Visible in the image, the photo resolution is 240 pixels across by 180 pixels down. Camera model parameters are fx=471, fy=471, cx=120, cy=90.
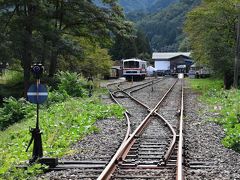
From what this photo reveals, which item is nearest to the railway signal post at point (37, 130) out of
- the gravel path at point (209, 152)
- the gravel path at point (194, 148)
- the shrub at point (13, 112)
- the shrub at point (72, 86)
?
the gravel path at point (194, 148)

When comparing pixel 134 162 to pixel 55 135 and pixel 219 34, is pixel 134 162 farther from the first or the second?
pixel 219 34

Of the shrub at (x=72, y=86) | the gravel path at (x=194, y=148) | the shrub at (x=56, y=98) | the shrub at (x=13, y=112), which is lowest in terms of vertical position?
the shrub at (x=13, y=112)

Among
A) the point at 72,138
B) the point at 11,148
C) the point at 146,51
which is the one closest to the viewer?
the point at 11,148

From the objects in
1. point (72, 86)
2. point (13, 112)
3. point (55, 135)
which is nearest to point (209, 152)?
point (55, 135)

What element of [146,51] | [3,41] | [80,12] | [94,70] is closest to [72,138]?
[3,41]

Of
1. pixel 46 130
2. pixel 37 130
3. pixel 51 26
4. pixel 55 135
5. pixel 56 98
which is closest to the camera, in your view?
pixel 37 130

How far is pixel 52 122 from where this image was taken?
15328 millimetres

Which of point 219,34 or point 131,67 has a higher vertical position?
point 219,34

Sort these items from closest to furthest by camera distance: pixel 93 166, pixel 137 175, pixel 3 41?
1. pixel 137 175
2. pixel 93 166
3. pixel 3 41

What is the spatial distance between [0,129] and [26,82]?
714 inches

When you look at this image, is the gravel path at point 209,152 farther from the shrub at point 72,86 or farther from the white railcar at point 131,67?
the white railcar at point 131,67

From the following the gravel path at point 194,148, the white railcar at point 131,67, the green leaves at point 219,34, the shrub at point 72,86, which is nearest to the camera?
the gravel path at point 194,148

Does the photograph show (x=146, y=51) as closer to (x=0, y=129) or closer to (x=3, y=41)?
(x=3, y=41)

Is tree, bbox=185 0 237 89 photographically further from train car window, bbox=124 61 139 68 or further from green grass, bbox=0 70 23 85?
train car window, bbox=124 61 139 68
